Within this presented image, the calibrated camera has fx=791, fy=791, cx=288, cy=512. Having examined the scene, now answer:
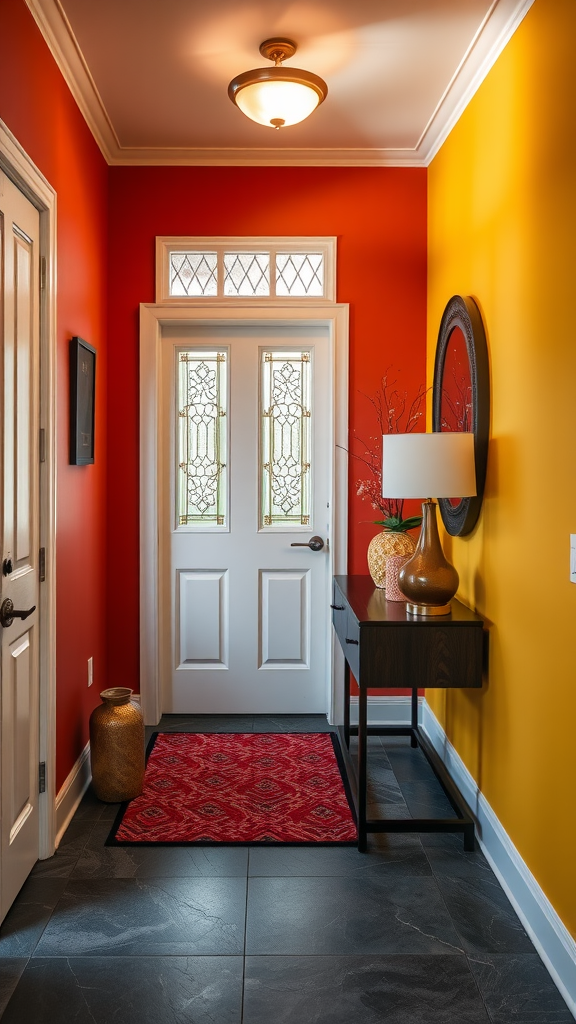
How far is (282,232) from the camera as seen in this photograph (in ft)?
12.9

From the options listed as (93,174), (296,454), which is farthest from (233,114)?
(296,454)

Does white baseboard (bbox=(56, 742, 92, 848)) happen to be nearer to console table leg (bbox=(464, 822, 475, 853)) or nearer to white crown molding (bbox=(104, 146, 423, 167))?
console table leg (bbox=(464, 822, 475, 853))

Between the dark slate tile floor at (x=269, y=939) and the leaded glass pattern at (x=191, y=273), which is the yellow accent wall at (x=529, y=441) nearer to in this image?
the dark slate tile floor at (x=269, y=939)

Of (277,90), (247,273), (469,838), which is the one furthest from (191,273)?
(469,838)

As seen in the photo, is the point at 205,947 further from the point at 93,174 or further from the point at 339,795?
the point at 93,174

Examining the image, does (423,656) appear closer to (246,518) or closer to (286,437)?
(246,518)

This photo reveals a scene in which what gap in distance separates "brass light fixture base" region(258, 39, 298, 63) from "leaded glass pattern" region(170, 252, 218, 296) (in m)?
1.18

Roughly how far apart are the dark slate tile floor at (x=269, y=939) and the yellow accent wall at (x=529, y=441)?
0.26 m

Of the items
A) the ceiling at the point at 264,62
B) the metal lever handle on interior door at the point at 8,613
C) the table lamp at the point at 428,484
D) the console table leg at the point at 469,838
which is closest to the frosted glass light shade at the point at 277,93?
the ceiling at the point at 264,62

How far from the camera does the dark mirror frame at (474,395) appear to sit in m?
2.84

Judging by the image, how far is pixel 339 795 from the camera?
126 inches

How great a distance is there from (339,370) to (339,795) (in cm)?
200

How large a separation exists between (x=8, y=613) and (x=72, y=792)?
110 centimetres

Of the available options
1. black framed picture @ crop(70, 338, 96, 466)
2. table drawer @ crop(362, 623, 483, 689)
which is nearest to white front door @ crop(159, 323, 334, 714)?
black framed picture @ crop(70, 338, 96, 466)
